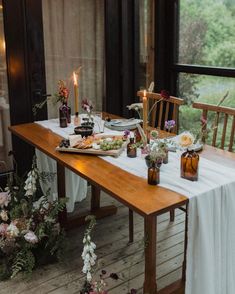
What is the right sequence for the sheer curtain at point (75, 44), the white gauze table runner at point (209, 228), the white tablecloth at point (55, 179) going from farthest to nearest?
1. the sheer curtain at point (75, 44)
2. the white tablecloth at point (55, 179)
3. the white gauze table runner at point (209, 228)

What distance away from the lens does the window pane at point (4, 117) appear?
307 cm

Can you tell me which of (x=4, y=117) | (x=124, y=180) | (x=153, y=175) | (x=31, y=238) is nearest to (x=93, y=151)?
(x=124, y=180)

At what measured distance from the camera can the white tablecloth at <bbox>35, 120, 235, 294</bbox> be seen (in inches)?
68.8

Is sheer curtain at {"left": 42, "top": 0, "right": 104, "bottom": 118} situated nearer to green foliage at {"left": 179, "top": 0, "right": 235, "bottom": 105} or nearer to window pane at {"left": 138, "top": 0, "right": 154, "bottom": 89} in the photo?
A: window pane at {"left": 138, "top": 0, "right": 154, "bottom": 89}

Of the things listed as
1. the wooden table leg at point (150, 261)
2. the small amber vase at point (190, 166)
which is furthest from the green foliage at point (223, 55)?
the wooden table leg at point (150, 261)

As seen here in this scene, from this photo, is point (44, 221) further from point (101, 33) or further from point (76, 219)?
point (101, 33)

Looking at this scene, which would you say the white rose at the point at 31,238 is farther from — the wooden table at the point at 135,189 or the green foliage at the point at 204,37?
the green foliage at the point at 204,37

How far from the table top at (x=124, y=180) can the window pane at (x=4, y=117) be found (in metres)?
0.71

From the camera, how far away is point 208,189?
1.76 metres

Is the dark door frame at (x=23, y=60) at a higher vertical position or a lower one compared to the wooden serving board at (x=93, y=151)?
higher

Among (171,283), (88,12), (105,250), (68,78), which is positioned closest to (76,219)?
(105,250)

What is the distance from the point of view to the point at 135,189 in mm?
1793

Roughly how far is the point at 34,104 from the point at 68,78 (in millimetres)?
406

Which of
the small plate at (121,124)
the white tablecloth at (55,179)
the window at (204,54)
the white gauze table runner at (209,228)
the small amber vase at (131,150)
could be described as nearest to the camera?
the white gauze table runner at (209,228)
